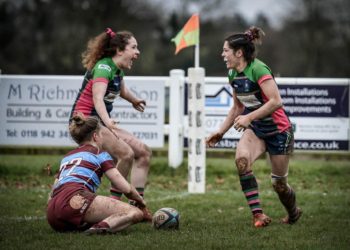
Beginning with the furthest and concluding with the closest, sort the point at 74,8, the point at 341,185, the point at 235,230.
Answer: the point at 74,8, the point at 341,185, the point at 235,230

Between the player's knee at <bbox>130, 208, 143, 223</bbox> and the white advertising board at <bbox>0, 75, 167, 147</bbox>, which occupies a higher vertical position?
the white advertising board at <bbox>0, 75, 167, 147</bbox>

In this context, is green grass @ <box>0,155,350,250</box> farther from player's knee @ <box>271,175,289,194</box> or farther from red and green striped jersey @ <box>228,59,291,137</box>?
red and green striped jersey @ <box>228,59,291,137</box>

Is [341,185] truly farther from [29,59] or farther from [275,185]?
[29,59]

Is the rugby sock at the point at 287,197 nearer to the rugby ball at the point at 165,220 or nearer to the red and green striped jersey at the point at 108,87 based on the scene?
the rugby ball at the point at 165,220

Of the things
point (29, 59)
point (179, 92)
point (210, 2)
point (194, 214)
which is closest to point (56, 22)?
point (29, 59)

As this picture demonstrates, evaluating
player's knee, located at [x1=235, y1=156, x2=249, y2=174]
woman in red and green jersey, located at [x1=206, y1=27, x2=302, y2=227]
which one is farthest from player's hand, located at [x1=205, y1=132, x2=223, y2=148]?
player's knee, located at [x1=235, y1=156, x2=249, y2=174]

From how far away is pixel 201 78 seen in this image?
1061cm

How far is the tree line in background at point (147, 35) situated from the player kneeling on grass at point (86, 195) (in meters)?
33.4

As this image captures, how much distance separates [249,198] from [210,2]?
4178cm

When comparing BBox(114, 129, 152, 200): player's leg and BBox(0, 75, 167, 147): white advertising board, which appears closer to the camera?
BBox(114, 129, 152, 200): player's leg

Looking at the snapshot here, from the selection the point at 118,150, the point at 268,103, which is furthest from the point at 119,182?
the point at 268,103

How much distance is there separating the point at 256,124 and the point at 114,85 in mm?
1630

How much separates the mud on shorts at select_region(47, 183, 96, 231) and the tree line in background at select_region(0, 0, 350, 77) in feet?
110

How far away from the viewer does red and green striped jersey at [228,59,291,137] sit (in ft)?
23.9
